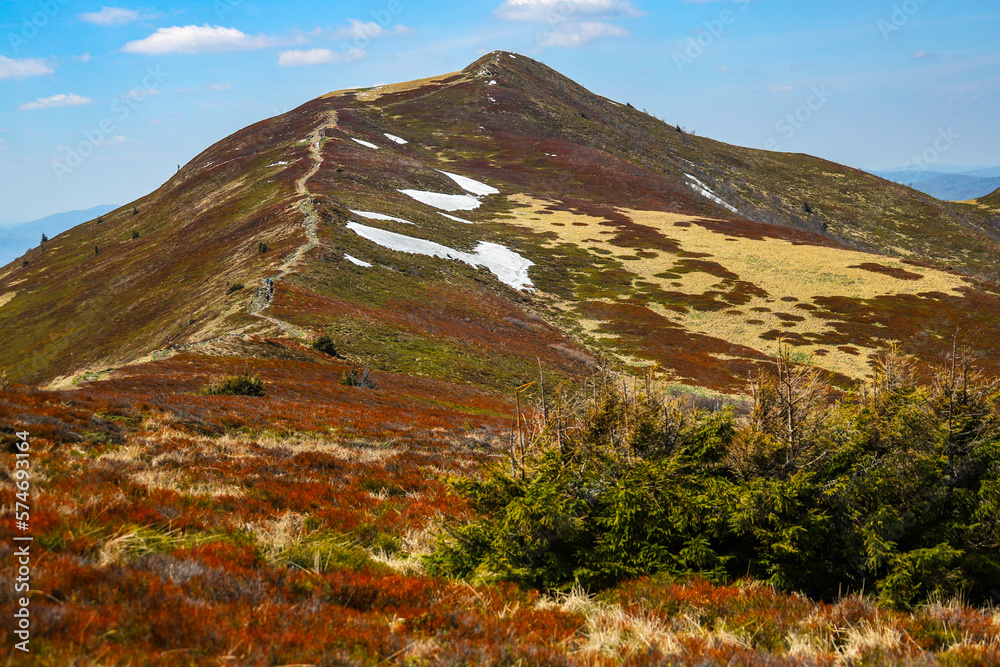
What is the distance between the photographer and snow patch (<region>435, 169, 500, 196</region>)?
93938 mm

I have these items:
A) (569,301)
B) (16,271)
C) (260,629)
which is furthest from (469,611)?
(16,271)

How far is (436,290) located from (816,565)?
44367 mm

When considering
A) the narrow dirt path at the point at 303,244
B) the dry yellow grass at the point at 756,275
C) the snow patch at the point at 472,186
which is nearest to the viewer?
the narrow dirt path at the point at 303,244

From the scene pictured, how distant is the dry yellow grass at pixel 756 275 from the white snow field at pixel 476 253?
35.4ft

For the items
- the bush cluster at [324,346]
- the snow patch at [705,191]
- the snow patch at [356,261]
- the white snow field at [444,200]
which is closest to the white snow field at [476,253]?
the snow patch at [356,261]

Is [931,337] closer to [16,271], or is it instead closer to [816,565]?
[816,565]

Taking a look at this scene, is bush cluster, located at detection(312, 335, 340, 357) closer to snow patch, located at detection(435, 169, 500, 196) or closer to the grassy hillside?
the grassy hillside

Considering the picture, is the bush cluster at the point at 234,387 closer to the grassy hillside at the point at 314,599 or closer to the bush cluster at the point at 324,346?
the bush cluster at the point at 324,346

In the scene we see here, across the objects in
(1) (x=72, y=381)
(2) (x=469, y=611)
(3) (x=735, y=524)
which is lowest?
(1) (x=72, y=381)

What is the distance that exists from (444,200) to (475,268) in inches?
1093

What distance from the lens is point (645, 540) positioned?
6988mm

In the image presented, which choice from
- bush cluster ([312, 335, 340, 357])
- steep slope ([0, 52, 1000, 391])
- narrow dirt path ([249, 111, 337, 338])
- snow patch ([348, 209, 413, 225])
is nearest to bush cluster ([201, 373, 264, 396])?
steep slope ([0, 52, 1000, 391])

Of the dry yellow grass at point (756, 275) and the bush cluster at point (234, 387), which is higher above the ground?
the dry yellow grass at point (756, 275)

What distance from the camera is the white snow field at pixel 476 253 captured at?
55344 mm
